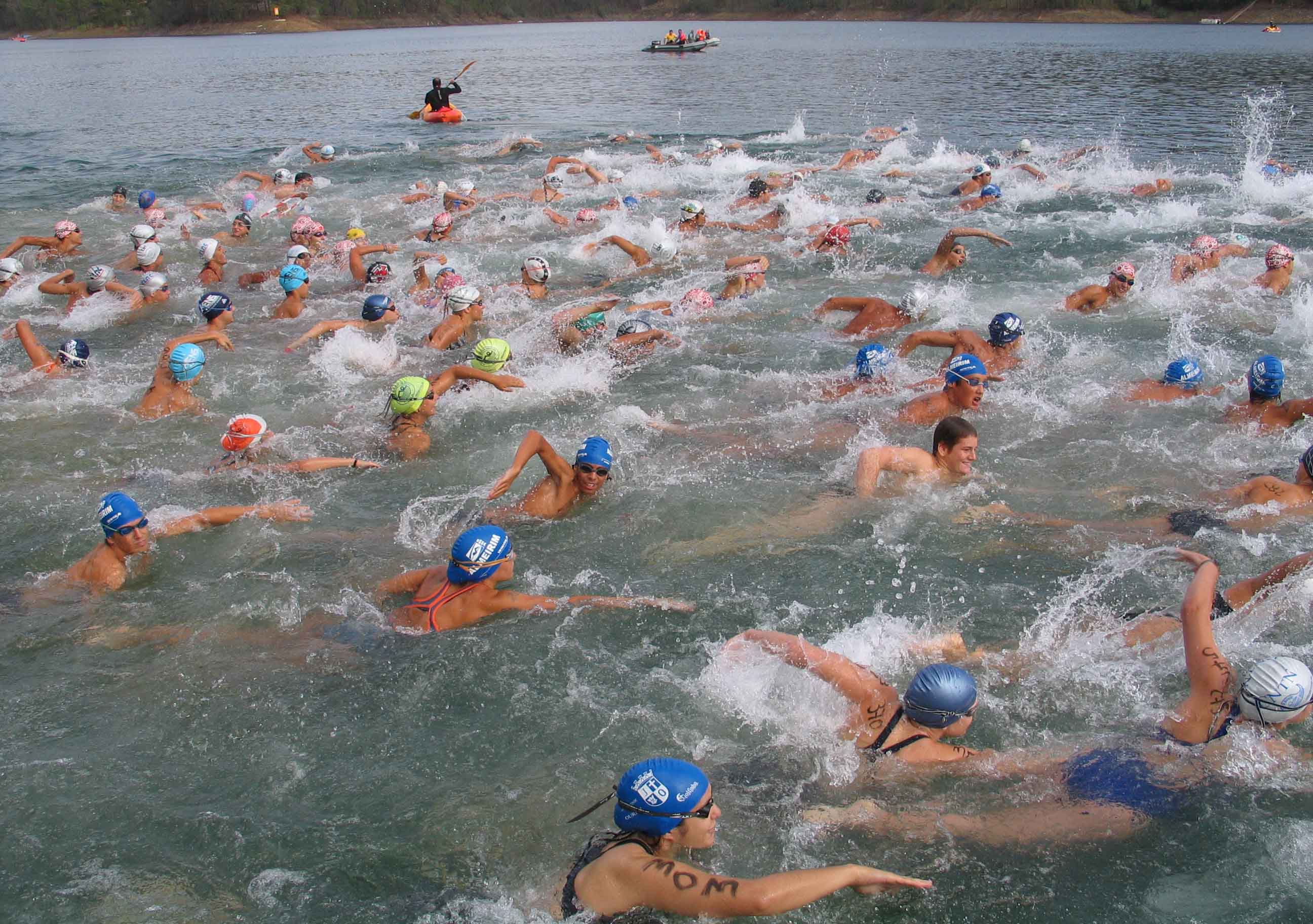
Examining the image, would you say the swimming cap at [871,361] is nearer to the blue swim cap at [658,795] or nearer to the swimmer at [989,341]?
the swimmer at [989,341]

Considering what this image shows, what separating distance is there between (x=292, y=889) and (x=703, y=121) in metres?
31.8

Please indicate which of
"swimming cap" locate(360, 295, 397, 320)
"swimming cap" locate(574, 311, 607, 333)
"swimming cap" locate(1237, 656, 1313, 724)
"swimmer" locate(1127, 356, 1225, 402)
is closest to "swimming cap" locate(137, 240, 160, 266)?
"swimming cap" locate(360, 295, 397, 320)

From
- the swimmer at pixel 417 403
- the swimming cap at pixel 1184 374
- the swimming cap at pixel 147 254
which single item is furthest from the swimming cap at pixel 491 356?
the swimming cap at pixel 147 254

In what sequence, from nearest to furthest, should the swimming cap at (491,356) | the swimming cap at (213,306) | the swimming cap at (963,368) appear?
1. the swimming cap at (963,368)
2. the swimming cap at (491,356)
3. the swimming cap at (213,306)

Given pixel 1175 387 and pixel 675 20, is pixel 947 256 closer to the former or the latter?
pixel 1175 387

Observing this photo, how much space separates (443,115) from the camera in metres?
22.8

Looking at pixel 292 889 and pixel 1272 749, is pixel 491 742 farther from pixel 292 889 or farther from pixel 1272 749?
pixel 1272 749

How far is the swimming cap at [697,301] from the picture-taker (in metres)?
12.5

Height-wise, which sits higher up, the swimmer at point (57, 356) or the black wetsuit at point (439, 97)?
the black wetsuit at point (439, 97)

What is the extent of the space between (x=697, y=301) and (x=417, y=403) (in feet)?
16.9

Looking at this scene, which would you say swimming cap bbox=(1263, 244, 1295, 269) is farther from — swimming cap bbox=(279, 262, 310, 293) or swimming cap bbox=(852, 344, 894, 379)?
swimming cap bbox=(279, 262, 310, 293)

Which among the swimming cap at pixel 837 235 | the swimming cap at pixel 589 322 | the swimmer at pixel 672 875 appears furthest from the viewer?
the swimming cap at pixel 837 235

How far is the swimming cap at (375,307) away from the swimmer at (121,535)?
4.86m

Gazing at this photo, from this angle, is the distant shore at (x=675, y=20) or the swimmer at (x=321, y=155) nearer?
the swimmer at (x=321, y=155)
